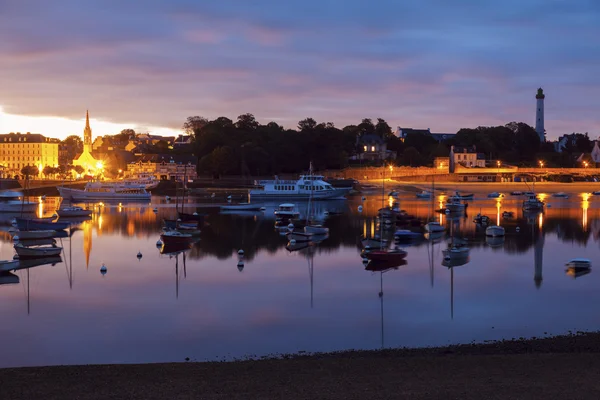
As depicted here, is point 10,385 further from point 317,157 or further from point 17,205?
point 317,157

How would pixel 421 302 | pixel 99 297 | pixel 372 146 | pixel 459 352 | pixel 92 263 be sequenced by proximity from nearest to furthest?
pixel 459 352
pixel 421 302
pixel 99 297
pixel 92 263
pixel 372 146

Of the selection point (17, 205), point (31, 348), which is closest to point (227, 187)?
point (17, 205)

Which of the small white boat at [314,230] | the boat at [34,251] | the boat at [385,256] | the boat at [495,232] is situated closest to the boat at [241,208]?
the small white boat at [314,230]

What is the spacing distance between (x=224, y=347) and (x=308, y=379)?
5.56m

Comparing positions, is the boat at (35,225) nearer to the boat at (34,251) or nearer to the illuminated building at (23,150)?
the boat at (34,251)

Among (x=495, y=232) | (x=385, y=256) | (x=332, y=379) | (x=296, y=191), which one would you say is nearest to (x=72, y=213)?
(x=296, y=191)

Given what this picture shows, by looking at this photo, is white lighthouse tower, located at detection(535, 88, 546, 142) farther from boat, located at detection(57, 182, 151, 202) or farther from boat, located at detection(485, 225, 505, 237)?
boat, located at detection(485, 225, 505, 237)

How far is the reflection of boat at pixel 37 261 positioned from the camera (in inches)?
1345

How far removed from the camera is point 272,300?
2498cm

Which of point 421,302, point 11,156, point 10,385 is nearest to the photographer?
point 10,385

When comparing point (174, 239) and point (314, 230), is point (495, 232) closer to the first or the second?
point (314, 230)

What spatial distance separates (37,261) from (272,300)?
16426 mm

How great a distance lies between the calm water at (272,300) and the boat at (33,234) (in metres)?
0.87

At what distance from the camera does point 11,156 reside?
192 m
